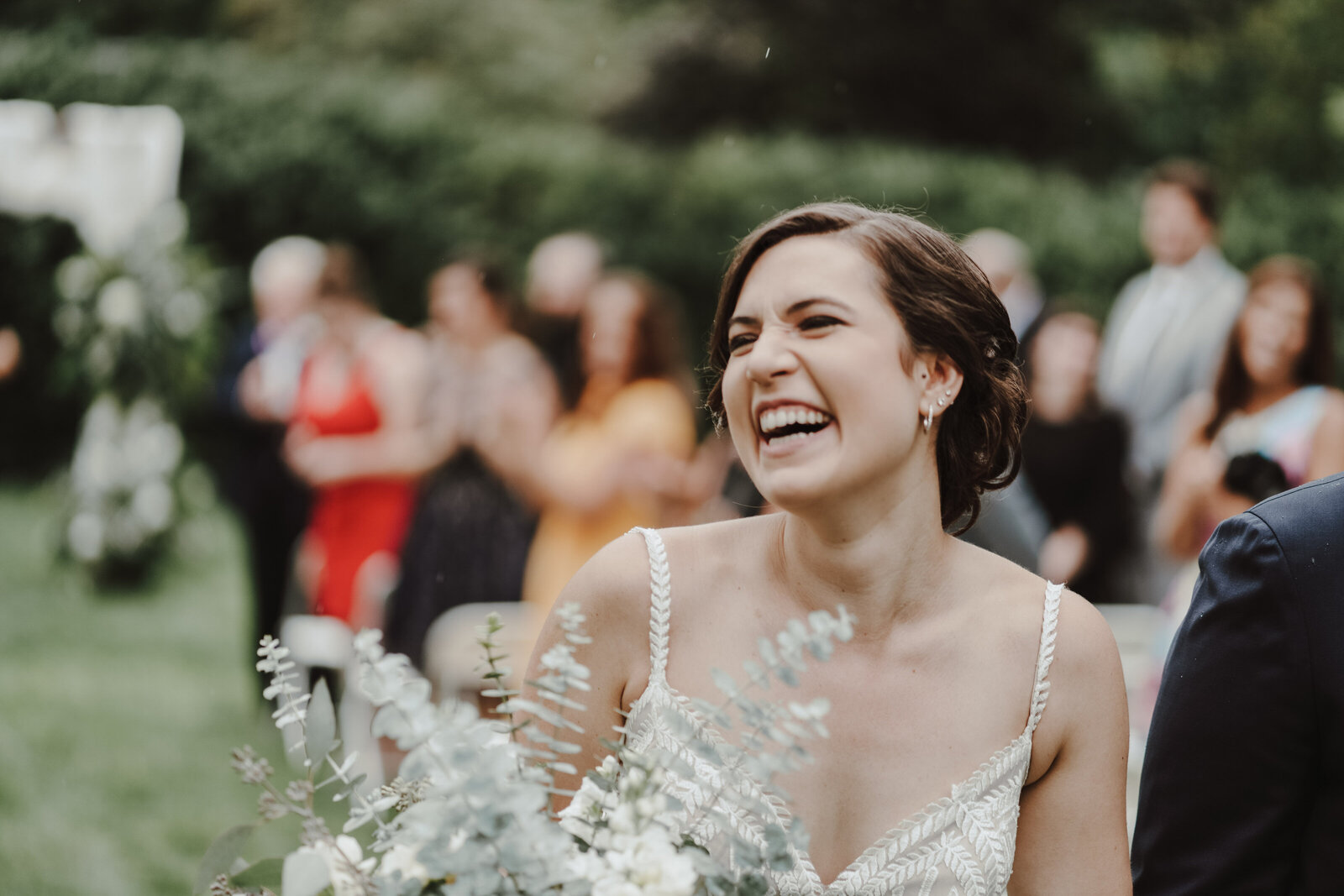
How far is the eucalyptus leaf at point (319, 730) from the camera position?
146 centimetres

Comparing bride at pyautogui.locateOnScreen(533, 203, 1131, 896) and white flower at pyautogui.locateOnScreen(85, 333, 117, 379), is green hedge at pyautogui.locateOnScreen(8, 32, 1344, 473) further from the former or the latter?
bride at pyautogui.locateOnScreen(533, 203, 1131, 896)

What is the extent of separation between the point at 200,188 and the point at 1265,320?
30.1ft

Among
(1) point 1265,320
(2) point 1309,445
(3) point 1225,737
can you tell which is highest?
(3) point 1225,737

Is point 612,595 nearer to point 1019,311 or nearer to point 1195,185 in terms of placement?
point 1195,185

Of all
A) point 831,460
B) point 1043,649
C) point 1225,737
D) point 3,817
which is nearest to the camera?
point 1225,737

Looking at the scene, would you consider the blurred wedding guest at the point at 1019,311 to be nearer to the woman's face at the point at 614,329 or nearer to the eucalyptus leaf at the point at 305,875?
the woman's face at the point at 614,329

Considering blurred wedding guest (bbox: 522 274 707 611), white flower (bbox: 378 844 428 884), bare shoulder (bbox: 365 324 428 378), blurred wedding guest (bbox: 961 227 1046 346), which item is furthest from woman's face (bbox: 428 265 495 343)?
white flower (bbox: 378 844 428 884)

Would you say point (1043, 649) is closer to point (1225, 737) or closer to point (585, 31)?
point (1225, 737)

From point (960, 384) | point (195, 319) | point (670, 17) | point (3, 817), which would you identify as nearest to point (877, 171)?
point (670, 17)

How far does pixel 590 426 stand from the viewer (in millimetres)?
5438

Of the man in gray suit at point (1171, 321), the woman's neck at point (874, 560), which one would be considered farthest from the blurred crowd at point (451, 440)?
the woman's neck at point (874, 560)

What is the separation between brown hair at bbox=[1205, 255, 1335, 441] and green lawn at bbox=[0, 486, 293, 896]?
13.2 feet

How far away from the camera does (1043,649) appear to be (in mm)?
1974

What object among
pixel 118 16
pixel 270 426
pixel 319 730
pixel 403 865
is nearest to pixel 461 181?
pixel 118 16
